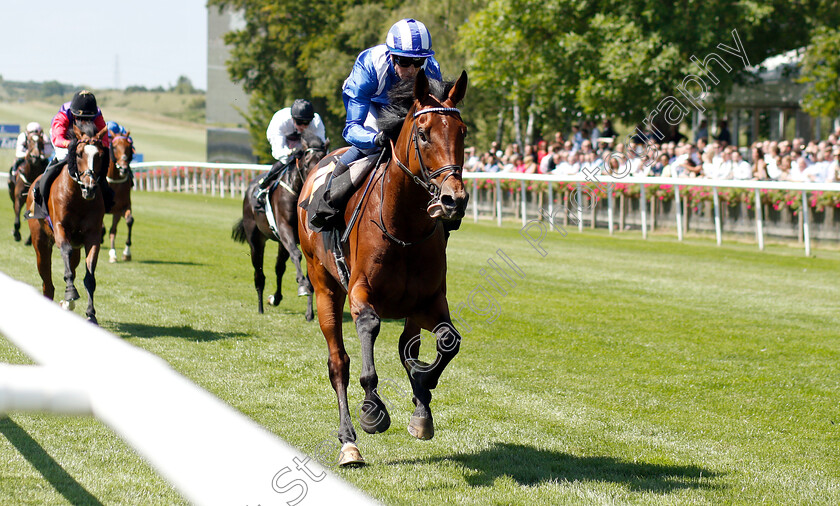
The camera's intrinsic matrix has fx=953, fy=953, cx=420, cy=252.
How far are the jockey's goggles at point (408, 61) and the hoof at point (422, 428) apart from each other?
1826 millimetres

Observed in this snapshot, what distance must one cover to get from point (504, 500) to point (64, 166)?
6381 mm

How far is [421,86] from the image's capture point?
446 centimetres

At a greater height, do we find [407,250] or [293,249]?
[407,250]

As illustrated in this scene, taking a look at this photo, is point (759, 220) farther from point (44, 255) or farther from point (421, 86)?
point (421, 86)

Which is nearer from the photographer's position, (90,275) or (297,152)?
(90,275)

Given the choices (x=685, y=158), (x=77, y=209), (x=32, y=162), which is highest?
(x=685, y=158)

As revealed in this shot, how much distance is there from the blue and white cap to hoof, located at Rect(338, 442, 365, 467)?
2002 millimetres

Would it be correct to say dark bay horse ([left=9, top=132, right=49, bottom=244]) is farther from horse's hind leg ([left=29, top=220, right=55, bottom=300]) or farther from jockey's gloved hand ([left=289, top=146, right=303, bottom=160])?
jockey's gloved hand ([left=289, top=146, right=303, bottom=160])

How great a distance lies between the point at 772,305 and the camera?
10.4 meters

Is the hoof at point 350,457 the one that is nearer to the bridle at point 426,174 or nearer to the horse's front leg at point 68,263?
the bridle at point 426,174

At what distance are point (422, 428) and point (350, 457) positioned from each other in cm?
39

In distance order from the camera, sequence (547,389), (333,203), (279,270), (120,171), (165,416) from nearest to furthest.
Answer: (165,416)
(333,203)
(547,389)
(279,270)
(120,171)

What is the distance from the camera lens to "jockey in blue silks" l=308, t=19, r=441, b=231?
16.1ft

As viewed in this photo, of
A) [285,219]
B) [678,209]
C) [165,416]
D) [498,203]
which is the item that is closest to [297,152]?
[285,219]
